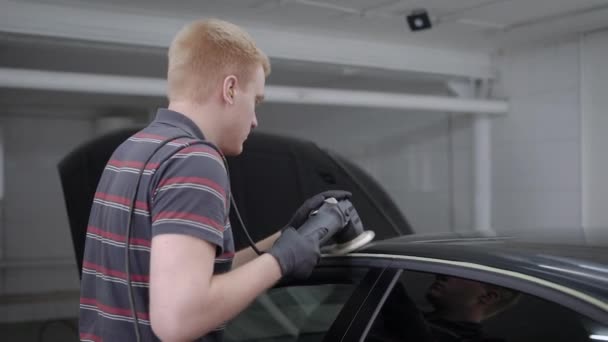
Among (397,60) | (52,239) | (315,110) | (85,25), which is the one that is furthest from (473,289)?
(52,239)

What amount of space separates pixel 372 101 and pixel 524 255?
356 centimetres

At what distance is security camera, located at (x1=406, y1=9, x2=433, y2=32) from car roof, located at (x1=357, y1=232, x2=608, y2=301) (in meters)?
2.67

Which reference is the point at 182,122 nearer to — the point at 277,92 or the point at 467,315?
the point at 467,315

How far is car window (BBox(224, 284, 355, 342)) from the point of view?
2.44 m

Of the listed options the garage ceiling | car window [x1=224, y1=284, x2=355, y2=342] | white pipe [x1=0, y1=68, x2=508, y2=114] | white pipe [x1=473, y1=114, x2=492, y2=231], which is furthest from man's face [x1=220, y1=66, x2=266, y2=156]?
white pipe [x1=473, y1=114, x2=492, y2=231]

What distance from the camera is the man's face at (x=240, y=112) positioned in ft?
4.52

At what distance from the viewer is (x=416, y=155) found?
639 cm

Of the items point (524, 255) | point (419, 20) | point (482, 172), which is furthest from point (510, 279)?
point (482, 172)

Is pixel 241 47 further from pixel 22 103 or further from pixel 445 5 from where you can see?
pixel 22 103

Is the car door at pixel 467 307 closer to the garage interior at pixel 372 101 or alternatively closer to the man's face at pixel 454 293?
the man's face at pixel 454 293

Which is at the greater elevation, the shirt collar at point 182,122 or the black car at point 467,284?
the shirt collar at point 182,122

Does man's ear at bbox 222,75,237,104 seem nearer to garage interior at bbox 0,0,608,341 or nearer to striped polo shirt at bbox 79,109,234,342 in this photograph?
striped polo shirt at bbox 79,109,234,342

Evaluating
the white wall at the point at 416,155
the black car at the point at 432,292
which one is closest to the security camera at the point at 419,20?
the white wall at the point at 416,155

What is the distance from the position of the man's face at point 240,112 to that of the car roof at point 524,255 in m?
0.59
